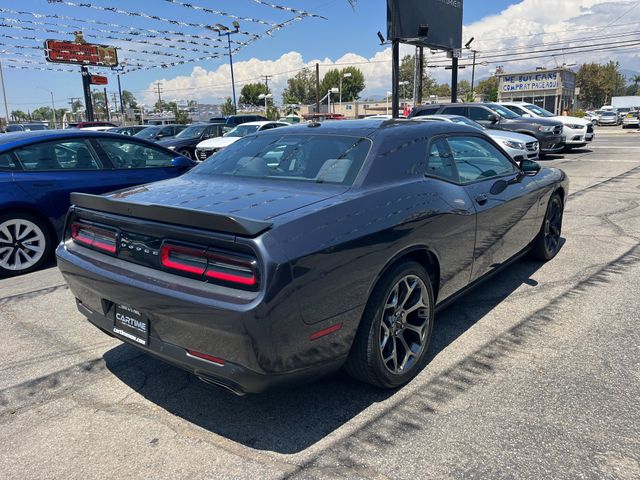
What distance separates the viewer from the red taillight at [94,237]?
2797 millimetres

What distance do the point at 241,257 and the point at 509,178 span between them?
2893 millimetres

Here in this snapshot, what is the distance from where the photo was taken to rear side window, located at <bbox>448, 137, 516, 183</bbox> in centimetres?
373

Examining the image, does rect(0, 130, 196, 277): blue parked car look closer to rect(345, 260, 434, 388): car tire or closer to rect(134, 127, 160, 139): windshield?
rect(345, 260, 434, 388): car tire

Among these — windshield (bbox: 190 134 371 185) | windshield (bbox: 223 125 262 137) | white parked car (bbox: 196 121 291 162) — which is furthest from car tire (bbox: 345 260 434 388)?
windshield (bbox: 223 125 262 137)

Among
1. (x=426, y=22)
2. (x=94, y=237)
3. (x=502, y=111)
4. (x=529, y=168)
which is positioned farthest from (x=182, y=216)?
(x=426, y=22)

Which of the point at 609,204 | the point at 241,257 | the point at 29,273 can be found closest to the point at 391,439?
the point at 241,257

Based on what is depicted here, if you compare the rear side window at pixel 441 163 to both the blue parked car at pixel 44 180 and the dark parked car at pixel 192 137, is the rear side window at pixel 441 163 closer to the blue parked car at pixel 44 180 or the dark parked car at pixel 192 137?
the blue parked car at pixel 44 180

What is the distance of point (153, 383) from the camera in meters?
3.05

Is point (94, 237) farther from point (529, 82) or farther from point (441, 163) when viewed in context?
point (529, 82)

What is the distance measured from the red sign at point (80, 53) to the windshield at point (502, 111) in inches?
1199

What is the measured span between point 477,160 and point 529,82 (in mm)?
72372

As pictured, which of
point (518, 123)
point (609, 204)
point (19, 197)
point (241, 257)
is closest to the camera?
point (241, 257)

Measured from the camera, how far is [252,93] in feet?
361

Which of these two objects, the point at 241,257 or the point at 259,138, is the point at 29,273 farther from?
the point at 241,257
